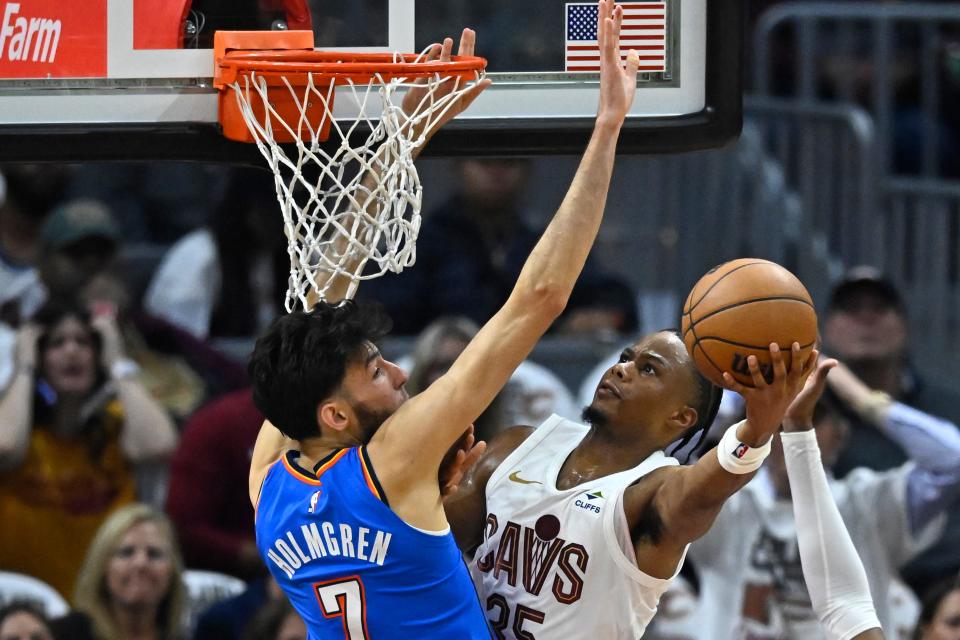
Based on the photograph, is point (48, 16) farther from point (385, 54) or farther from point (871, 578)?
point (871, 578)

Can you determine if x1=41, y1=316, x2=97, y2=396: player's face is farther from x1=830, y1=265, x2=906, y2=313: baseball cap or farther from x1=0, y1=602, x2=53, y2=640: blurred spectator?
x1=830, y1=265, x2=906, y2=313: baseball cap

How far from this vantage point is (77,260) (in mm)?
6992

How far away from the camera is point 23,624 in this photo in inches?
231

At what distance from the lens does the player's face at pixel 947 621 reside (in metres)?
5.93

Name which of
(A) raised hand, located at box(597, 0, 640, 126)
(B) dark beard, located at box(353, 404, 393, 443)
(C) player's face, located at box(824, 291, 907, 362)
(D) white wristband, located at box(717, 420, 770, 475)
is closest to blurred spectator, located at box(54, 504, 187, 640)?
(B) dark beard, located at box(353, 404, 393, 443)

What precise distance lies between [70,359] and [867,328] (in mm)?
3214

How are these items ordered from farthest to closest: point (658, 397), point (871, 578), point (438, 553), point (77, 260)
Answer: point (77, 260) < point (871, 578) < point (658, 397) < point (438, 553)

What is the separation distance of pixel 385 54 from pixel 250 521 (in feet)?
9.16

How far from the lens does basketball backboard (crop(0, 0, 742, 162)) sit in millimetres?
4254

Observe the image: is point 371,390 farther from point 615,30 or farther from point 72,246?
point 72,246

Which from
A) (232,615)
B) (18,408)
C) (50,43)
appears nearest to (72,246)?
(18,408)

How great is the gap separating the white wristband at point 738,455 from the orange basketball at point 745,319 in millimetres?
140

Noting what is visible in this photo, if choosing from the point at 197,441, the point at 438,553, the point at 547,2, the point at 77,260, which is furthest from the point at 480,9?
the point at 77,260

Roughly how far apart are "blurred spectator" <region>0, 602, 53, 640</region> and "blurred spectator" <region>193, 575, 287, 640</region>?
58cm
